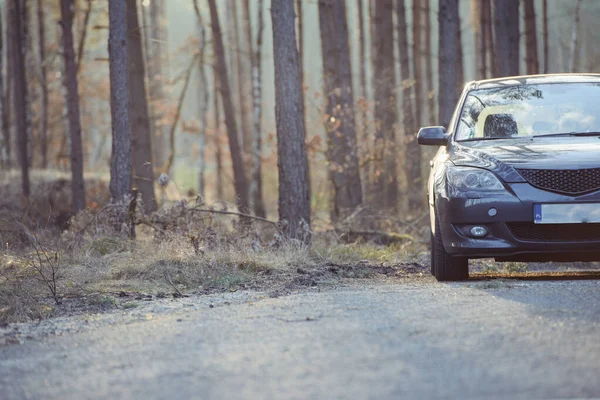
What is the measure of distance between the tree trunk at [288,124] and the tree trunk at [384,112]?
838cm

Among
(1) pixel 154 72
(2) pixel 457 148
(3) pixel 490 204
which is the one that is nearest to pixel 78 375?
(3) pixel 490 204

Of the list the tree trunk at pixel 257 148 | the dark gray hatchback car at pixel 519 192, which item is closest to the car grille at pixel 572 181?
the dark gray hatchback car at pixel 519 192

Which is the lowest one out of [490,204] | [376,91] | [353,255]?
[353,255]

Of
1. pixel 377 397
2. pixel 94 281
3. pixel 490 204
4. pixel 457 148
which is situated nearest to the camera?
pixel 377 397

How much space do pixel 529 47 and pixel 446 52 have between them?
1012 cm

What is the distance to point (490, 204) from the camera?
754 centimetres

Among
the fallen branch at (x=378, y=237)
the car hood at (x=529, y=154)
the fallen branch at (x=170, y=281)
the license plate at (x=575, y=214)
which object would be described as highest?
the car hood at (x=529, y=154)

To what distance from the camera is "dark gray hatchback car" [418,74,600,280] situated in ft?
24.5

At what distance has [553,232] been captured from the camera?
753 cm

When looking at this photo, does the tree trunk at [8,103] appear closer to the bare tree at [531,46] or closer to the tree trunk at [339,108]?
the tree trunk at [339,108]

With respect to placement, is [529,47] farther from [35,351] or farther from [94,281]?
[35,351]

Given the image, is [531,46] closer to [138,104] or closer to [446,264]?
[138,104]

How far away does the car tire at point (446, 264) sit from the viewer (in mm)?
8156

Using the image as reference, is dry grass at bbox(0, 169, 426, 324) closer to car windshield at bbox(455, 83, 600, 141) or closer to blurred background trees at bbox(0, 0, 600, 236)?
blurred background trees at bbox(0, 0, 600, 236)
